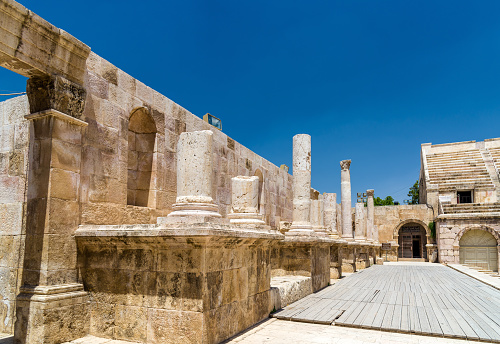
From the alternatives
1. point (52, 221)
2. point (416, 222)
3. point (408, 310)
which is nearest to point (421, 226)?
point (416, 222)

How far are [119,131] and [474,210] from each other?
978 inches

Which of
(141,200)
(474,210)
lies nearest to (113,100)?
(141,200)

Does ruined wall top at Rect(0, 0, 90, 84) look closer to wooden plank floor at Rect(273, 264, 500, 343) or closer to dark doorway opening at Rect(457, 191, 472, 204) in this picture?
wooden plank floor at Rect(273, 264, 500, 343)

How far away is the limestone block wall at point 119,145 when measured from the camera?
5.49 m

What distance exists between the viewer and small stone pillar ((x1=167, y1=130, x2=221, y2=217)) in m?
4.90

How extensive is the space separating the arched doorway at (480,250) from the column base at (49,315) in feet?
79.6

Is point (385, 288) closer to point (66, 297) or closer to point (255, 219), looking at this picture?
point (255, 219)

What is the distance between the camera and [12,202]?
18.0 feet

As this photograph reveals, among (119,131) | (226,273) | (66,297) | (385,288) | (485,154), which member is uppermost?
(485,154)

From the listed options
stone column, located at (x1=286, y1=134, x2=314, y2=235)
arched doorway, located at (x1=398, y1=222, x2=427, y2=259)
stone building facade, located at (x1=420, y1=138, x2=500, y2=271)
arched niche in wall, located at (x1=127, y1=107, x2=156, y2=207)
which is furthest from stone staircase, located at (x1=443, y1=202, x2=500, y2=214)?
arched niche in wall, located at (x1=127, y1=107, x2=156, y2=207)

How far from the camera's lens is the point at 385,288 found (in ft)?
32.1

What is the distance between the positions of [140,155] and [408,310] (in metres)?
5.35

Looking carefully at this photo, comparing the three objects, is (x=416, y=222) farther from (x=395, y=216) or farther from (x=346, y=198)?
(x=346, y=198)

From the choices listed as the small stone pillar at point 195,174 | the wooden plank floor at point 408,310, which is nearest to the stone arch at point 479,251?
the wooden plank floor at point 408,310
